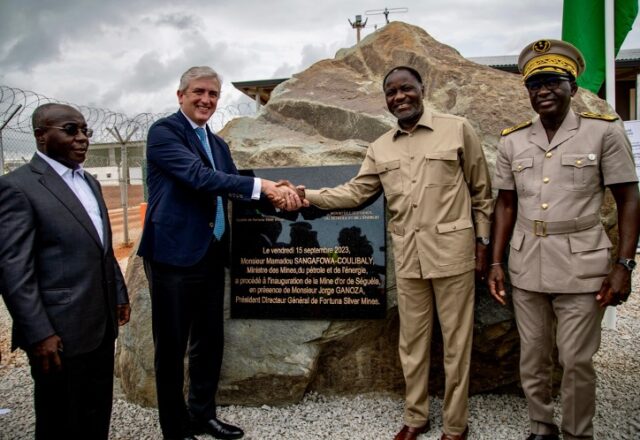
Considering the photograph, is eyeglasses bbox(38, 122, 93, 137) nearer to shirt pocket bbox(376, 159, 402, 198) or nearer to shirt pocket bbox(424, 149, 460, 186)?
shirt pocket bbox(376, 159, 402, 198)

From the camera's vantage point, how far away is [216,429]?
280 centimetres

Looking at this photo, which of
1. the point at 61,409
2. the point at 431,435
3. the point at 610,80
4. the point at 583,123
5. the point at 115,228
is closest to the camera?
the point at 61,409

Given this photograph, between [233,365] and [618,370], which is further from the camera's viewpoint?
[618,370]

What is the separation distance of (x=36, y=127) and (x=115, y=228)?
11.5m

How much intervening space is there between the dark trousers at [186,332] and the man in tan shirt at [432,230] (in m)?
1.02

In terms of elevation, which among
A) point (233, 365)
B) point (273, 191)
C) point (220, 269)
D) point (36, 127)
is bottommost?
point (233, 365)

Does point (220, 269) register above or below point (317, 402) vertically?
above

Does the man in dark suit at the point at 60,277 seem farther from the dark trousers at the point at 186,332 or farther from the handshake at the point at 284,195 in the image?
the handshake at the point at 284,195

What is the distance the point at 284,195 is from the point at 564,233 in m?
1.47

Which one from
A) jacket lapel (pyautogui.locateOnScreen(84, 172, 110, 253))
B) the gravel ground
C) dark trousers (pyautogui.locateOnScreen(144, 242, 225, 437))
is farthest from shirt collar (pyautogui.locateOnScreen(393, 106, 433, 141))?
the gravel ground

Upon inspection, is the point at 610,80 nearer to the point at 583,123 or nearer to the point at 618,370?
the point at 618,370

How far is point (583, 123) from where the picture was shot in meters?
2.37

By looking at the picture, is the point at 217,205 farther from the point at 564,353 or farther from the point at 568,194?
the point at 564,353

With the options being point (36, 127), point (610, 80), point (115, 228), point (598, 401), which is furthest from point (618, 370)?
point (115, 228)
